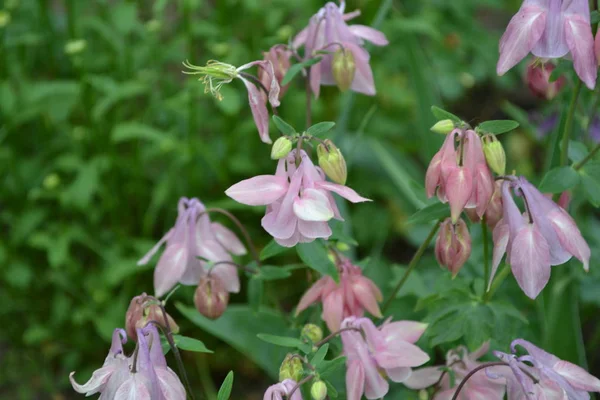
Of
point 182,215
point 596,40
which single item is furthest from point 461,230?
point 182,215

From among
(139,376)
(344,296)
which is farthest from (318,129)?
(139,376)

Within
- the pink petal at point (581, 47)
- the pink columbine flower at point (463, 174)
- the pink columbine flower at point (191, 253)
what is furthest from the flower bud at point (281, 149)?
the pink petal at point (581, 47)

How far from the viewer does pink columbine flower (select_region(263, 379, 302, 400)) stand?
3.38ft

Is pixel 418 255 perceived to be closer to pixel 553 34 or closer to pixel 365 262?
pixel 365 262

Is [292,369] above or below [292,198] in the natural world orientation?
below

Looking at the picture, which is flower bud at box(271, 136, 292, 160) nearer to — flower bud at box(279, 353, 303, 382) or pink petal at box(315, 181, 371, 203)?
pink petal at box(315, 181, 371, 203)

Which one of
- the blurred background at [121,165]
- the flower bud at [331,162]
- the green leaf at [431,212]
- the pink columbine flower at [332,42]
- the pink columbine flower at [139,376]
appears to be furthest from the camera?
the blurred background at [121,165]

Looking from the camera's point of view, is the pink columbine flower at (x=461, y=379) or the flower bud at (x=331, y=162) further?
the pink columbine flower at (x=461, y=379)

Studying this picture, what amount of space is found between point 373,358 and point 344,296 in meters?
0.13

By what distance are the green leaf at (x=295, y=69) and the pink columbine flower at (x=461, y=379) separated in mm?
531

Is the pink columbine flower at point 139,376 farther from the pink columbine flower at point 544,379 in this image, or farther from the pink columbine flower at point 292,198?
the pink columbine flower at point 544,379

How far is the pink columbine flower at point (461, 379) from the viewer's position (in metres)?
1.25

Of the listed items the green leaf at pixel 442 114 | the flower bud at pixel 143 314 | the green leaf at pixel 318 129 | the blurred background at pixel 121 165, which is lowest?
the blurred background at pixel 121 165

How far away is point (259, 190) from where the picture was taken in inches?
43.9
